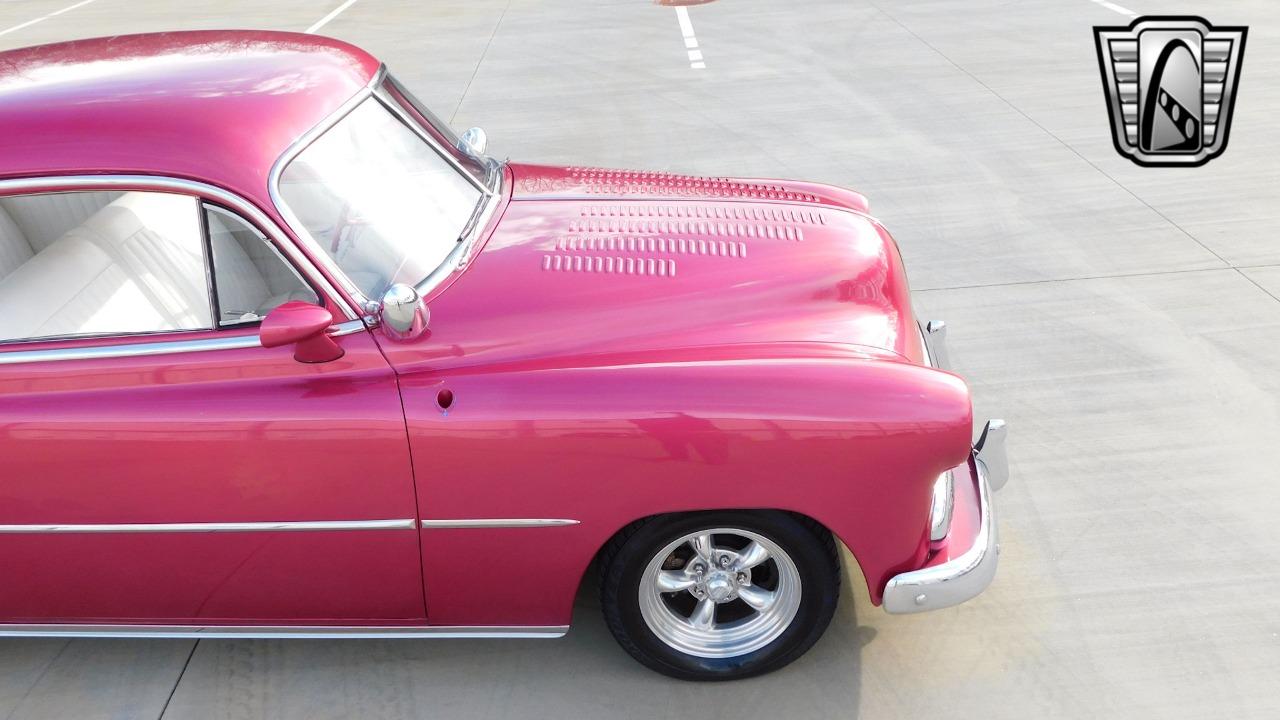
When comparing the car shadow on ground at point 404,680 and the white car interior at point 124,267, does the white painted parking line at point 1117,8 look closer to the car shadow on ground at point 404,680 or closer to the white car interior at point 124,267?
the car shadow on ground at point 404,680

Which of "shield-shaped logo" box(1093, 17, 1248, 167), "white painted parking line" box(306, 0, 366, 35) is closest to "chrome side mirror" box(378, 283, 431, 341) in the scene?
"shield-shaped logo" box(1093, 17, 1248, 167)

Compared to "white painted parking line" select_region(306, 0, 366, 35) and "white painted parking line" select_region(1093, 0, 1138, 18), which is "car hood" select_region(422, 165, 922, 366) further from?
"white painted parking line" select_region(306, 0, 366, 35)

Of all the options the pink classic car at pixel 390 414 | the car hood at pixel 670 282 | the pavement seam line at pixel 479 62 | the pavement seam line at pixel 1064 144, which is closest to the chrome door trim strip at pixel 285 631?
the pink classic car at pixel 390 414

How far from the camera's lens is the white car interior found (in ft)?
9.84

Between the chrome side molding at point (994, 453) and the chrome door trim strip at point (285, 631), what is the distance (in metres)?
1.30

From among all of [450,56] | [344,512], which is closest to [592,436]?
[344,512]

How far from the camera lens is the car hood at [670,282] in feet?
9.91

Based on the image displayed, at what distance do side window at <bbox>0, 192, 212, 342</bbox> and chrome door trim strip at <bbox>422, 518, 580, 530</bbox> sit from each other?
80cm

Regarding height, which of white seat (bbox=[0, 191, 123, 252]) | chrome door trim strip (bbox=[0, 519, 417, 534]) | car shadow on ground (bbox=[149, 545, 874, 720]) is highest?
white seat (bbox=[0, 191, 123, 252])

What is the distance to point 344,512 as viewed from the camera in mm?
2957

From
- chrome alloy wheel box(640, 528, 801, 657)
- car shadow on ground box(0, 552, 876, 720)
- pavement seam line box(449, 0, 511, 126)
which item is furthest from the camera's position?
pavement seam line box(449, 0, 511, 126)

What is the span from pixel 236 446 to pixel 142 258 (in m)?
0.67

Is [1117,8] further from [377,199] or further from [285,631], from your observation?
[285,631]

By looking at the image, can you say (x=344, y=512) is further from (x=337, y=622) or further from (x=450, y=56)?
(x=450, y=56)
